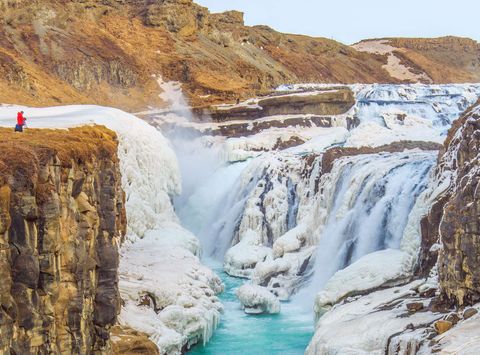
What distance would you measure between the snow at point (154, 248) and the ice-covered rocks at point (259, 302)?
0.97 m

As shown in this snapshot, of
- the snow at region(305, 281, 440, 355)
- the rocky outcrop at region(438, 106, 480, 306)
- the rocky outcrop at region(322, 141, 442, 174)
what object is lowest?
the snow at region(305, 281, 440, 355)

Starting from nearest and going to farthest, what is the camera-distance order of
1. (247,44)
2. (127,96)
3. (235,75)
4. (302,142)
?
(302,142) < (127,96) < (235,75) < (247,44)

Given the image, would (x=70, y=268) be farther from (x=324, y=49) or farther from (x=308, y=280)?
A: (x=324, y=49)

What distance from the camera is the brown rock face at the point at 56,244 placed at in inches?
346

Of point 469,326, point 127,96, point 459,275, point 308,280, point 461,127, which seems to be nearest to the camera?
point 469,326

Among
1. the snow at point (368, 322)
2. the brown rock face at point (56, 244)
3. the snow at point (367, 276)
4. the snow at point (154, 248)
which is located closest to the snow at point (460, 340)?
the snow at point (368, 322)

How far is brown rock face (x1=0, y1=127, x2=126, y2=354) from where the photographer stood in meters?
8.79

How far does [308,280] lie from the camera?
22719 mm

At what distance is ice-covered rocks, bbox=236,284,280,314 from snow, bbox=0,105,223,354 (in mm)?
974

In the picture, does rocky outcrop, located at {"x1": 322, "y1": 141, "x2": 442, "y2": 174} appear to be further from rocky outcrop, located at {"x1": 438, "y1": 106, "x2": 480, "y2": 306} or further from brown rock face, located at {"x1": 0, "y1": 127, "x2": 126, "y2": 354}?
brown rock face, located at {"x1": 0, "y1": 127, "x2": 126, "y2": 354}

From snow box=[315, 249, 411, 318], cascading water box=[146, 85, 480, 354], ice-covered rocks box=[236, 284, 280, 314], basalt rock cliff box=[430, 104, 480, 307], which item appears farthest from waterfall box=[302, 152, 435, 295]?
basalt rock cliff box=[430, 104, 480, 307]

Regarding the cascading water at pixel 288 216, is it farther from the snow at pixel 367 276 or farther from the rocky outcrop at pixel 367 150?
the snow at pixel 367 276

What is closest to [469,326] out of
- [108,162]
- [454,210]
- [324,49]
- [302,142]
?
[454,210]

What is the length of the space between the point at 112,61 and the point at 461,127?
40.4m
